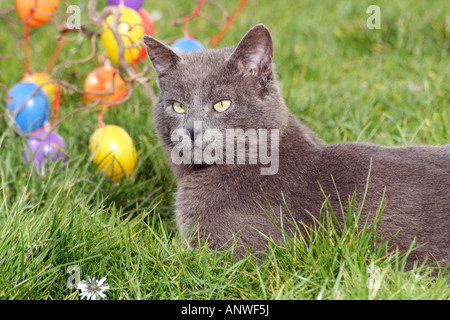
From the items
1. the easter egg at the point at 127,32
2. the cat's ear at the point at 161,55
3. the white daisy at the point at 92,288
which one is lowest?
the white daisy at the point at 92,288

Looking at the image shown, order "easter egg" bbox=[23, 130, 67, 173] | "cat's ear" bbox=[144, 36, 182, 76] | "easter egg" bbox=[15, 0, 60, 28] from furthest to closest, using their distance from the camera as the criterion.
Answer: "easter egg" bbox=[15, 0, 60, 28] < "easter egg" bbox=[23, 130, 67, 173] < "cat's ear" bbox=[144, 36, 182, 76]

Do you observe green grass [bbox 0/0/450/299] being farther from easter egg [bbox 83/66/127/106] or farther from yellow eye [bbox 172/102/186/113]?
yellow eye [bbox 172/102/186/113]

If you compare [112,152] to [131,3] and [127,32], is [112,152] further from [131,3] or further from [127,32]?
[131,3]

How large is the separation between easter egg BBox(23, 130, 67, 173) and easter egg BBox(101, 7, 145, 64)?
0.61 metres

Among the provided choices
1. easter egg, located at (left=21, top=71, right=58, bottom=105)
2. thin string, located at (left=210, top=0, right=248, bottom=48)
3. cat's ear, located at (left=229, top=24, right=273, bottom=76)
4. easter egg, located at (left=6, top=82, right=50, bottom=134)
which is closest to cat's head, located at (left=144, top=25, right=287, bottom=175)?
cat's ear, located at (left=229, top=24, right=273, bottom=76)

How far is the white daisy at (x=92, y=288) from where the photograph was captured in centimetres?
183

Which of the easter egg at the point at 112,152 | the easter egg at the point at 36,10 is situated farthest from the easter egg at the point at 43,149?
the easter egg at the point at 36,10

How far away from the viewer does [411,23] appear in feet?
13.8

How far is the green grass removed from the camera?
183cm

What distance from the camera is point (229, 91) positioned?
6.94ft

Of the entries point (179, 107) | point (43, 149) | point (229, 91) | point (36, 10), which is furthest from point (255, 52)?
point (36, 10)

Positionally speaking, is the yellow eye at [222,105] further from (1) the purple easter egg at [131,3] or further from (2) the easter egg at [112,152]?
(1) the purple easter egg at [131,3]

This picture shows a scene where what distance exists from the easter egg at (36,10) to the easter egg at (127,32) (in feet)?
1.20

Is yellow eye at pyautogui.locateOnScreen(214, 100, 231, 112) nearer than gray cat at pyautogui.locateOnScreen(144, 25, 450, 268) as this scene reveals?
No
